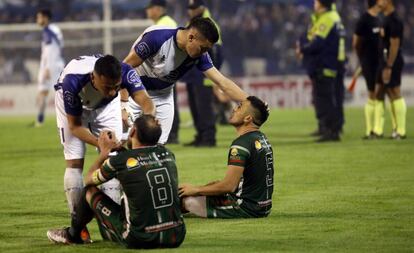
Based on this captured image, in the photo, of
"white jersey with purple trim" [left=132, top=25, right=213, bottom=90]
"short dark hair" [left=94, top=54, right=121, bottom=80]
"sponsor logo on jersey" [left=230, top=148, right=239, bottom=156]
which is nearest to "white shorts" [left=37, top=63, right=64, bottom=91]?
"white jersey with purple trim" [left=132, top=25, right=213, bottom=90]

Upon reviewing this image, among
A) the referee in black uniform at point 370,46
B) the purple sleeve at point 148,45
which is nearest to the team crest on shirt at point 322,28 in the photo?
the referee in black uniform at point 370,46

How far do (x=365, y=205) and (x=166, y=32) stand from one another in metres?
2.72

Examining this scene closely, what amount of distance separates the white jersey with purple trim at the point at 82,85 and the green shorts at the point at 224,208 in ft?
4.95

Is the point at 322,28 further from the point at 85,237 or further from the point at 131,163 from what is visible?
the point at 131,163

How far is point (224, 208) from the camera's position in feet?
33.3

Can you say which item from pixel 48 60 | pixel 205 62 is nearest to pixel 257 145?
pixel 205 62

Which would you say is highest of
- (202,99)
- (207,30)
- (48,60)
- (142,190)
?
(207,30)

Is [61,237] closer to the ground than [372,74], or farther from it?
farther from it

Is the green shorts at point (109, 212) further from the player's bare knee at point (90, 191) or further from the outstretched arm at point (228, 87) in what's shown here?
the outstretched arm at point (228, 87)

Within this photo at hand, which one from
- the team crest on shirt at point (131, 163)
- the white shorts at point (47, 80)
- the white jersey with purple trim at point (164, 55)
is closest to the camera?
the team crest on shirt at point (131, 163)

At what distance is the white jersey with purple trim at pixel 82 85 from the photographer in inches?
353

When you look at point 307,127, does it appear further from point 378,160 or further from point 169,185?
point 169,185

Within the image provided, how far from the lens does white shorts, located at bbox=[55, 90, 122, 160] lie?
9391 mm

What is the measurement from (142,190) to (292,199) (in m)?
3.70
